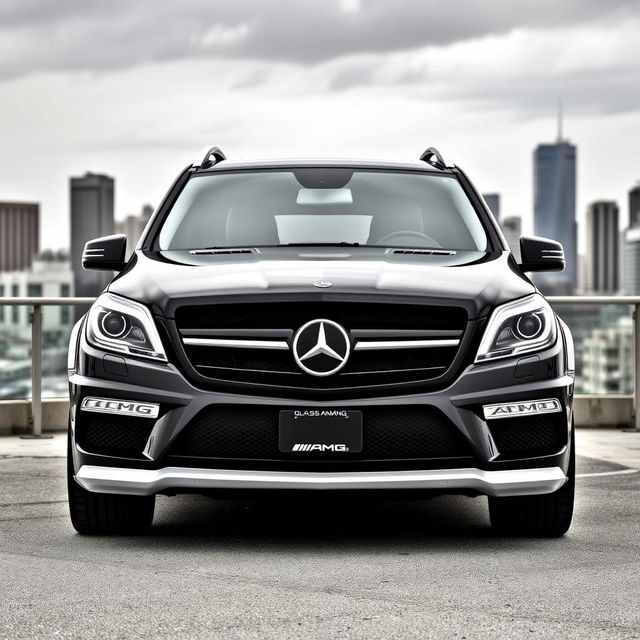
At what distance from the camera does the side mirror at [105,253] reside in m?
6.45

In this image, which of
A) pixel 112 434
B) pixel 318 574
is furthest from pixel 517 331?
pixel 112 434

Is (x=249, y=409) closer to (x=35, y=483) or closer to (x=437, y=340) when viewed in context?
(x=437, y=340)

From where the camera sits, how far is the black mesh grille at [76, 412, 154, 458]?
5406mm

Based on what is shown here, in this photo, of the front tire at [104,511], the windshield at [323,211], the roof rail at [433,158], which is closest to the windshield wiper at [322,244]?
the windshield at [323,211]

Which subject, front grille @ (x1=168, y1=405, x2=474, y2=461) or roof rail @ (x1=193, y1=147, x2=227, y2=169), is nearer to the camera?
front grille @ (x1=168, y1=405, x2=474, y2=461)

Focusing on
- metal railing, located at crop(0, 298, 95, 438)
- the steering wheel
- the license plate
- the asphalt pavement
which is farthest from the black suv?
metal railing, located at crop(0, 298, 95, 438)

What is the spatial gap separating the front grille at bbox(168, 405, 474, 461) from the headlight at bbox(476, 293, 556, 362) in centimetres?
35

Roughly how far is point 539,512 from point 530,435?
54 cm

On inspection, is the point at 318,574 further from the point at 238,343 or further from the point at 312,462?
the point at 238,343

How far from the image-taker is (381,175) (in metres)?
7.24

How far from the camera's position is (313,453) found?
17.6 feet

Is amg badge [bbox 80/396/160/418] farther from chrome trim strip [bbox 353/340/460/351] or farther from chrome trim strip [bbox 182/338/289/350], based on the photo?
chrome trim strip [bbox 353/340/460/351]

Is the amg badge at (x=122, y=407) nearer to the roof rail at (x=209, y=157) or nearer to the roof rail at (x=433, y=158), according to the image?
the roof rail at (x=209, y=157)

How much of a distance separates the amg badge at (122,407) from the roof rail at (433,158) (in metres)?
2.70
